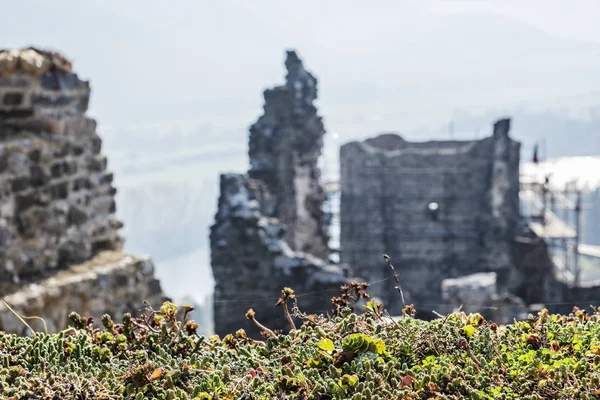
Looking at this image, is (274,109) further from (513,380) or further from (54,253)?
(513,380)

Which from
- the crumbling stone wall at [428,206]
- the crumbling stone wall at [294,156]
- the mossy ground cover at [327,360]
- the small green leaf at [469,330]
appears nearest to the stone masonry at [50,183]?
the mossy ground cover at [327,360]

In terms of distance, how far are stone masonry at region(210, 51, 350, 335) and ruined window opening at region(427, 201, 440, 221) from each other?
5.51 meters

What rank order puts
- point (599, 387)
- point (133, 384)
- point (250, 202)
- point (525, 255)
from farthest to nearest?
point (525, 255) → point (250, 202) → point (133, 384) → point (599, 387)

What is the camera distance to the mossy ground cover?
3.32 m

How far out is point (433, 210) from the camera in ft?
80.2

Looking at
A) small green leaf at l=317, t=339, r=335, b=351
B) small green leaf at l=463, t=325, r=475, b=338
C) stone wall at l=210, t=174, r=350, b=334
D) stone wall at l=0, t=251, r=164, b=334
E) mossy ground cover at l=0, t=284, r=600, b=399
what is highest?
small green leaf at l=463, t=325, r=475, b=338

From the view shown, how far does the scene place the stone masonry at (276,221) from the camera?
12359 millimetres

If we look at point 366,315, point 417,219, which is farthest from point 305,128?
point 366,315

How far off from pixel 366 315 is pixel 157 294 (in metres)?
5.60

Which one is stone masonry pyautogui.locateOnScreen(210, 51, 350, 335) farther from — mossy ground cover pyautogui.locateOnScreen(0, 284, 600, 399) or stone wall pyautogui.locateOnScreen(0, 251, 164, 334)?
mossy ground cover pyautogui.locateOnScreen(0, 284, 600, 399)

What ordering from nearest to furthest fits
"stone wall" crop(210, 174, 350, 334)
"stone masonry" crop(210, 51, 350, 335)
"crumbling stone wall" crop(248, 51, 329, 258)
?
1. "stone masonry" crop(210, 51, 350, 335)
2. "stone wall" crop(210, 174, 350, 334)
3. "crumbling stone wall" crop(248, 51, 329, 258)

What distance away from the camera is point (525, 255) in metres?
22.6

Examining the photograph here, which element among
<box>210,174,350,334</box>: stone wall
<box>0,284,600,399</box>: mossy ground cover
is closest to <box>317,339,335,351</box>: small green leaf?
<box>0,284,600,399</box>: mossy ground cover

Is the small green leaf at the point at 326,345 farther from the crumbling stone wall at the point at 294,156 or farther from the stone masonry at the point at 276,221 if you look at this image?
the crumbling stone wall at the point at 294,156
